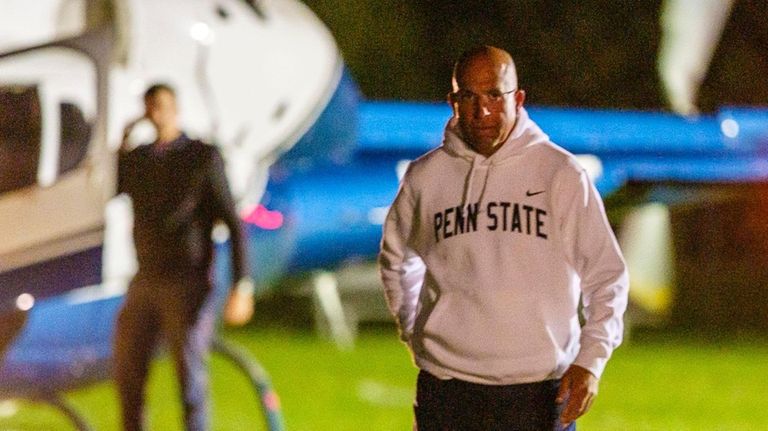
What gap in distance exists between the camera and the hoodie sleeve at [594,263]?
2.74 m

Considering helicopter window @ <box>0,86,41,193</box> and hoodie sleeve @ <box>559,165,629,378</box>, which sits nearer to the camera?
hoodie sleeve @ <box>559,165,629,378</box>

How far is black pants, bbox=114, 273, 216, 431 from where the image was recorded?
4523 mm

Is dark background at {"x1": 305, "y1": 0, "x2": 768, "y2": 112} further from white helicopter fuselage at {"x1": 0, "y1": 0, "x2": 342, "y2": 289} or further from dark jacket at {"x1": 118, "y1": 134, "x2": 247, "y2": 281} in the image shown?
dark jacket at {"x1": 118, "y1": 134, "x2": 247, "y2": 281}

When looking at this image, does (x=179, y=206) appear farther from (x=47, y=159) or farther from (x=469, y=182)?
(x=469, y=182)

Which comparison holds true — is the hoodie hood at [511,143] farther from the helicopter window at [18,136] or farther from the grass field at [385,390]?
the grass field at [385,390]

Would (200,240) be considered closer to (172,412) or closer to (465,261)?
(465,261)

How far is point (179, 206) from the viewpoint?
4461mm

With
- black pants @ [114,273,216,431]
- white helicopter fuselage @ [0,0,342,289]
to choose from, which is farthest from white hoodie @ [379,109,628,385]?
white helicopter fuselage @ [0,0,342,289]

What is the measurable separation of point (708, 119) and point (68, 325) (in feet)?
16.6

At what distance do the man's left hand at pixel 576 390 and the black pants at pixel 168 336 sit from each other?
Result: 6.69ft

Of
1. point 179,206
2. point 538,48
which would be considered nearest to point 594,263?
point 179,206

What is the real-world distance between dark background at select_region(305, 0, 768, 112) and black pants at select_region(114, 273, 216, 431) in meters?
10.1

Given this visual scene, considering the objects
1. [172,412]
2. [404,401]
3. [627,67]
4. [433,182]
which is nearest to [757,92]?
[627,67]

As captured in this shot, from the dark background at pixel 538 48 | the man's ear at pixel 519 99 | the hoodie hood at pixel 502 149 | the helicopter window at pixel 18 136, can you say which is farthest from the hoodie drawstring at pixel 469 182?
the dark background at pixel 538 48
